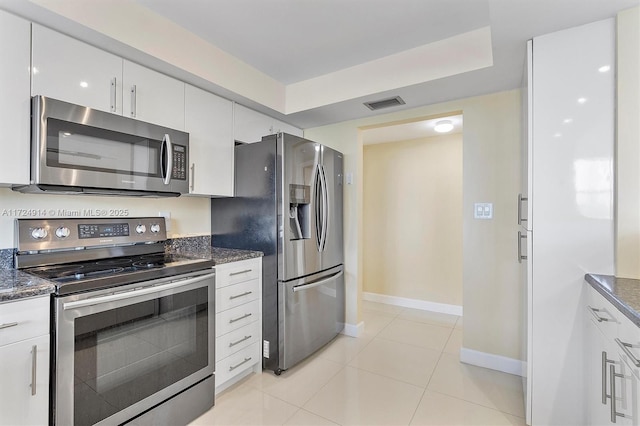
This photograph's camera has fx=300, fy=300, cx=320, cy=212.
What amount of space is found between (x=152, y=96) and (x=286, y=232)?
1.27 m

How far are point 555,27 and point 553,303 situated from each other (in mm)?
1436

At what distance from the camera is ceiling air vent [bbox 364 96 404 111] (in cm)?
252

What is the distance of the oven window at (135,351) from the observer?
137 centimetres

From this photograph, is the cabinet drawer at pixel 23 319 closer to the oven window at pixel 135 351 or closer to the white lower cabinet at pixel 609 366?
the oven window at pixel 135 351

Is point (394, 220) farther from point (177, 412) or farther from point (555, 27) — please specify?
point (177, 412)

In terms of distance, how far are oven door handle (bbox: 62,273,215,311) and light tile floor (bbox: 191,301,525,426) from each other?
0.83 m

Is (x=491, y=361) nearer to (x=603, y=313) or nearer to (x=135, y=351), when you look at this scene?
(x=603, y=313)

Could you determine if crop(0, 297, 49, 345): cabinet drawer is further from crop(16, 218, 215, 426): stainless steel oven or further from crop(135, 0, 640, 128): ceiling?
crop(135, 0, 640, 128): ceiling

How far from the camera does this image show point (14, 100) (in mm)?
1396

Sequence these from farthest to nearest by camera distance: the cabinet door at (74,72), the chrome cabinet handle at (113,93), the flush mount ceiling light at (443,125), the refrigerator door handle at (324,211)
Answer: the flush mount ceiling light at (443,125)
the refrigerator door handle at (324,211)
the chrome cabinet handle at (113,93)
the cabinet door at (74,72)

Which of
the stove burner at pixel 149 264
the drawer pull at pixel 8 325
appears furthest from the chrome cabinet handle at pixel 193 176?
the drawer pull at pixel 8 325

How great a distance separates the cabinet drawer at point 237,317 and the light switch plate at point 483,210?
1.91 meters

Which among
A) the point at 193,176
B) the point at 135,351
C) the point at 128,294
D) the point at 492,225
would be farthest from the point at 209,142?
the point at 492,225

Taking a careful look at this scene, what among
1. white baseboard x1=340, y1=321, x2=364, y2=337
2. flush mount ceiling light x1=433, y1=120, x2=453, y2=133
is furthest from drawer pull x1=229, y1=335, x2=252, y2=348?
flush mount ceiling light x1=433, y1=120, x2=453, y2=133
